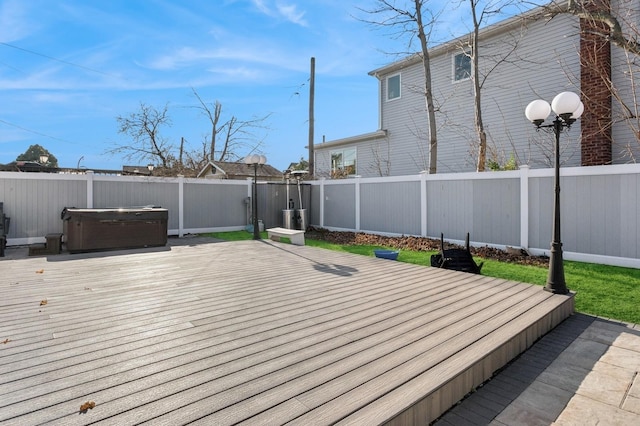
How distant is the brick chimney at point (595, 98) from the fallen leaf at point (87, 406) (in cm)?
980

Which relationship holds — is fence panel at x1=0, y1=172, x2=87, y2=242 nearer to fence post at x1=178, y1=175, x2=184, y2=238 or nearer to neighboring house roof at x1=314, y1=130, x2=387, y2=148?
fence post at x1=178, y1=175, x2=184, y2=238

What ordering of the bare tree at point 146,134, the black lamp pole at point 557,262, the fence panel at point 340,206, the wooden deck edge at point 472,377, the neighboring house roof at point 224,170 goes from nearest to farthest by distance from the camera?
the wooden deck edge at point 472,377 → the black lamp pole at point 557,262 → the fence panel at point 340,206 → the bare tree at point 146,134 → the neighboring house roof at point 224,170

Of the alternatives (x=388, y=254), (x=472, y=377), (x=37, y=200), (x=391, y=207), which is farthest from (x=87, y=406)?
(x=37, y=200)

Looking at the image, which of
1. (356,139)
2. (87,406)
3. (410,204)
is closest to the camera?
(87,406)

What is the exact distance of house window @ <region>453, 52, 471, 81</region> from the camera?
35.2ft

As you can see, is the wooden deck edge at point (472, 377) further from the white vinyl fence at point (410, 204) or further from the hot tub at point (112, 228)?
the hot tub at point (112, 228)

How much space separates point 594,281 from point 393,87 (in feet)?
32.5

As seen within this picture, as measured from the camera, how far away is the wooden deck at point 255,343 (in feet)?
5.40

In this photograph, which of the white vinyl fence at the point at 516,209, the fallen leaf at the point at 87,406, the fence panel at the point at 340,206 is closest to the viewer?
the fallen leaf at the point at 87,406

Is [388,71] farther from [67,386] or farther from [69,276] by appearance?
[67,386]

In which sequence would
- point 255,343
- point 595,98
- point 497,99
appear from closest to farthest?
point 255,343 < point 595,98 < point 497,99

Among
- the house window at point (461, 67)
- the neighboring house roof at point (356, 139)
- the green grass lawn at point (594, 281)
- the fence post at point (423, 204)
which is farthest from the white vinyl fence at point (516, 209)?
the house window at point (461, 67)

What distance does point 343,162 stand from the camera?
14.9 meters

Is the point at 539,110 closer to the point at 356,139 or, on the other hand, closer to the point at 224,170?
the point at 356,139
